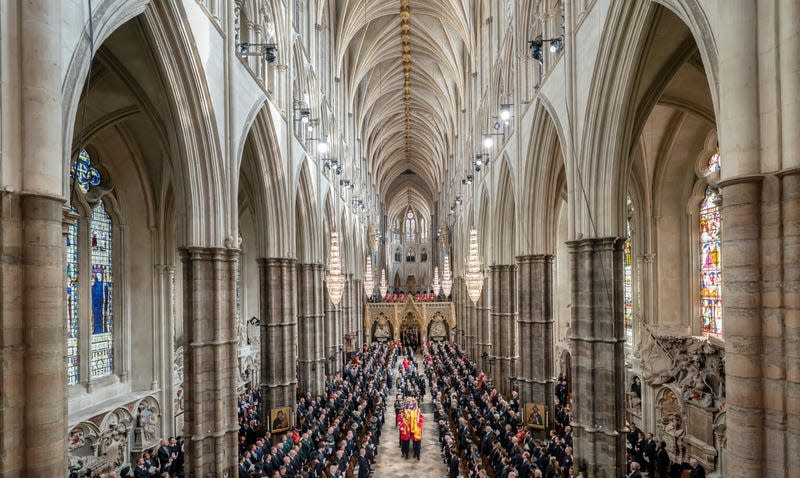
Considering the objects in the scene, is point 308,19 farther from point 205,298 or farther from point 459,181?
point 459,181

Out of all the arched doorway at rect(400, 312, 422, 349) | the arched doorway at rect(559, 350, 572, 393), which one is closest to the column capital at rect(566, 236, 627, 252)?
the arched doorway at rect(559, 350, 572, 393)

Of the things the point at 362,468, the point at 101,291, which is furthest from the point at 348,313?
the point at 362,468

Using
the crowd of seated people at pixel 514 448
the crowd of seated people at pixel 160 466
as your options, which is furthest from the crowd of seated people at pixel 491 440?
the crowd of seated people at pixel 160 466

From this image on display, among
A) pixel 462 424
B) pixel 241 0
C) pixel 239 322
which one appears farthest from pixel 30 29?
pixel 239 322

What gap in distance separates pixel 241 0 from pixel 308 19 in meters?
9.57

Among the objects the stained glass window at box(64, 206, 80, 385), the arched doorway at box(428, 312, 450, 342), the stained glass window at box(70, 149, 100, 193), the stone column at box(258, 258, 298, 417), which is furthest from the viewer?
the arched doorway at box(428, 312, 450, 342)

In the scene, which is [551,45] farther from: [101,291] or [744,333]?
[101,291]

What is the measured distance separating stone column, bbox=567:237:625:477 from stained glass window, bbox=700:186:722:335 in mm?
6667

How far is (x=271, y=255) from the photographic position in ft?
54.1

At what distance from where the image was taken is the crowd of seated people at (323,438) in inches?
500

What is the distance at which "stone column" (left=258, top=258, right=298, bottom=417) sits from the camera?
16.8 meters

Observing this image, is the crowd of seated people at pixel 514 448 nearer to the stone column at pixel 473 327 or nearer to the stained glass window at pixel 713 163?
the stained glass window at pixel 713 163

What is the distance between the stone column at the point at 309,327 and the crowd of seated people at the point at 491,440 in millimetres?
5593

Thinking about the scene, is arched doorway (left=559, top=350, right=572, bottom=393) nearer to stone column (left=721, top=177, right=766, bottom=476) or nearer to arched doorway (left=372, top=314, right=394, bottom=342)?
stone column (left=721, top=177, right=766, bottom=476)
